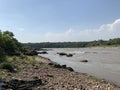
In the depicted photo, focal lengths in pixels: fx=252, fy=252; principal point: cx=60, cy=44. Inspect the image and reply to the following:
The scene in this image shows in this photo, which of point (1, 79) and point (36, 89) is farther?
point (1, 79)

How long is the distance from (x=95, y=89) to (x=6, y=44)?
54.6 meters

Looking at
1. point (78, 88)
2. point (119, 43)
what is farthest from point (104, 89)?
point (119, 43)

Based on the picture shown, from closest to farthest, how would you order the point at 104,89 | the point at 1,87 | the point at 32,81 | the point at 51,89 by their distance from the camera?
the point at 1,87 < the point at 51,89 < the point at 32,81 < the point at 104,89

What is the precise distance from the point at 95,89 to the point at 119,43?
16492cm

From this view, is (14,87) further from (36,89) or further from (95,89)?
(95,89)

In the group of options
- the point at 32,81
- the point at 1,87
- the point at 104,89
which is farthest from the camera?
the point at 104,89

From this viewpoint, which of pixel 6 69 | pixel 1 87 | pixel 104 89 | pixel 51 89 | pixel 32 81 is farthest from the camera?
pixel 6 69

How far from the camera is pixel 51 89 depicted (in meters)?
22.6

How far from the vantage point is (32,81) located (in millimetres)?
24312

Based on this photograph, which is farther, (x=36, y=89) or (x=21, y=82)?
(x=21, y=82)

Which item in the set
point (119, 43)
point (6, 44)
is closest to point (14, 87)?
point (6, 44)

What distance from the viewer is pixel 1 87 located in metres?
20.6

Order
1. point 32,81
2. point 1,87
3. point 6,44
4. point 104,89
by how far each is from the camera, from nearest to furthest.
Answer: point 1,87
point 32,81
point 104,89
point 6,44

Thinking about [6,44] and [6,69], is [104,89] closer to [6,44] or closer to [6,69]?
[6,69]
